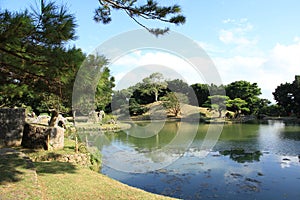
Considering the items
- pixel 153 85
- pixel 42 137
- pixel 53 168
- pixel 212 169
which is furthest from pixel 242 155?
pixel 42 137

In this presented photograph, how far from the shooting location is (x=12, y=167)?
3656 millimetres

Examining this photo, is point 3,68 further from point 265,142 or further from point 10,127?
point 265,142

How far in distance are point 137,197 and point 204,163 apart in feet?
12.6

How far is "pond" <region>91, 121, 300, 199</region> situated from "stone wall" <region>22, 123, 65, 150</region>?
1.40m

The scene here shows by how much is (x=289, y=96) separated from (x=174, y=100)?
12.4 meters

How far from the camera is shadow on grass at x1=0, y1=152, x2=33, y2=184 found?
10.5 feet

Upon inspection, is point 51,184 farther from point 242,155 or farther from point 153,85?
point 153,85

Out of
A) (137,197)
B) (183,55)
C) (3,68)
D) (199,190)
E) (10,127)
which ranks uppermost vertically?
(183,55)

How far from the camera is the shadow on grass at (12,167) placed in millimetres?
3204

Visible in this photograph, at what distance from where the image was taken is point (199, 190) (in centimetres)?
470

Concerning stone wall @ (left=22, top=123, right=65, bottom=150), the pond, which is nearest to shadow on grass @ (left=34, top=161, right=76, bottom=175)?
stone wall @ (left=22, top=123, right=65, bottom=150)

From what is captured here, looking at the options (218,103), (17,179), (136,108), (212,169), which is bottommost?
(212,169)

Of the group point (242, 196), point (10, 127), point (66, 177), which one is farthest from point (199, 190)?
point (10, 127)

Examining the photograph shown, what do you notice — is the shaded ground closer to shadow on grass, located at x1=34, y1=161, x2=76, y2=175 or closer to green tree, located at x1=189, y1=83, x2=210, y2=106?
shadow on grass, located at x1=34, y1=161, x2=76, y2=175
